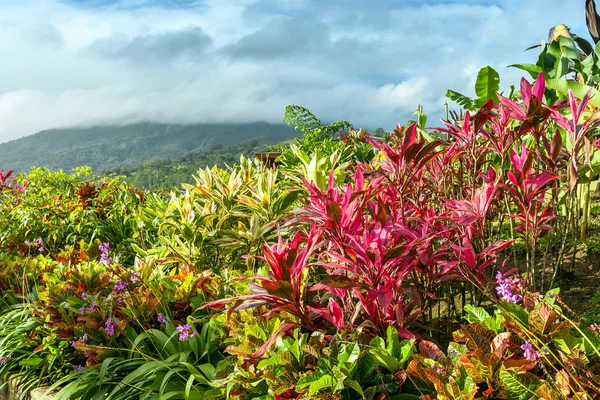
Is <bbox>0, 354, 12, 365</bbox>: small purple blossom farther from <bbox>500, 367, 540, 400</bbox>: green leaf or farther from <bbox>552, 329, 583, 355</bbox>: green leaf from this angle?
<bbox>552, 329, 583, 355</bbox>: green leaf

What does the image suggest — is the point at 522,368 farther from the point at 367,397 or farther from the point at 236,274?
the point at 236,274

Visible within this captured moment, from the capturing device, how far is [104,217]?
524cm

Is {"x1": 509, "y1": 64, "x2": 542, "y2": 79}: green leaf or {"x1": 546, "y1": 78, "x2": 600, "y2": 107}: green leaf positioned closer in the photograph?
{"x1": 546, "y1": 78, "x2": 600, "y2": 107}: green leaf

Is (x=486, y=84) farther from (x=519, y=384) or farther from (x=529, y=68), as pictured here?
(x=519, y=384)

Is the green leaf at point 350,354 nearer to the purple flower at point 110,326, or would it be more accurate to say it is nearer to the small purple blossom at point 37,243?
the purple flower at point 110,326

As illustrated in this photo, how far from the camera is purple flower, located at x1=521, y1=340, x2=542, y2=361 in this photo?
52.2 inches

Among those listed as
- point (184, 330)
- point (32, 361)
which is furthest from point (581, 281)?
point (32, 361)

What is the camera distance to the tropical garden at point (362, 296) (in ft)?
4.87

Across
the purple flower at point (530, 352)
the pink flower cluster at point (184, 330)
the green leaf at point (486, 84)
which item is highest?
the green leaf at point (486, 84)

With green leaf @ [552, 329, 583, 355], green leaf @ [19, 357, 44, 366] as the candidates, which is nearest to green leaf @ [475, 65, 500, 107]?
green leaf @ [552, 329, 583, 355]

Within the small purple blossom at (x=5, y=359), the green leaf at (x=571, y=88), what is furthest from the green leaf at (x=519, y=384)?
the green leaf at (x=571, y=88)

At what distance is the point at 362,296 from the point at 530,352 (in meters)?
0.55

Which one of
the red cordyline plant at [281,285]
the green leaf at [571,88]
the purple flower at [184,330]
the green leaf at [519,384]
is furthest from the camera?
the green leaf at [571,88]

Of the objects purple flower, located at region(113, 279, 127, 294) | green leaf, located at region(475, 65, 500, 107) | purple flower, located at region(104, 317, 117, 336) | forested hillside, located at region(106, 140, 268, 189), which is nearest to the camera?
purple flower, located at region(104, 317, 117, 336)
